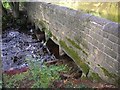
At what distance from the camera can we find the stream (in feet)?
34.1

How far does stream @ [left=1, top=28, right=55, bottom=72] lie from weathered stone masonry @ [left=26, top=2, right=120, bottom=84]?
1642mm

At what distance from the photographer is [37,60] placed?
33.9 ft

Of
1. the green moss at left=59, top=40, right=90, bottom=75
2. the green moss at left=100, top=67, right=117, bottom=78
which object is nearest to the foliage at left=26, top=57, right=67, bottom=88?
the green moss at left=59, top=40, right=90, bottom=75

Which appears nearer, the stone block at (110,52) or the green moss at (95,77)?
the stone block at (110,52)

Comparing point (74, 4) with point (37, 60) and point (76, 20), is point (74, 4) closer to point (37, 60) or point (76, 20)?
point (37, 60)

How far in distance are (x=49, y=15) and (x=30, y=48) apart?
7.01ft

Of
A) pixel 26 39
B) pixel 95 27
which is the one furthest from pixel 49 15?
pixel 95 27

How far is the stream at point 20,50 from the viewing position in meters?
10.4

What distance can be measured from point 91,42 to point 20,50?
6.36m

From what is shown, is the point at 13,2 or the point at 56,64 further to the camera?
the point at 13,2

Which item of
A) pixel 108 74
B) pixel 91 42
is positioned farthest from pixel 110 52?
pixel 91 42

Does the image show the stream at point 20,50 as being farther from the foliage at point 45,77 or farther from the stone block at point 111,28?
the stone block at point 111,28

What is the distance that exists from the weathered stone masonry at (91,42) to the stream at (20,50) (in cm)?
164

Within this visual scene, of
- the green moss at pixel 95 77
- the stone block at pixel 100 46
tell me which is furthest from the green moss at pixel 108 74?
the stone block at pixel 100 46
